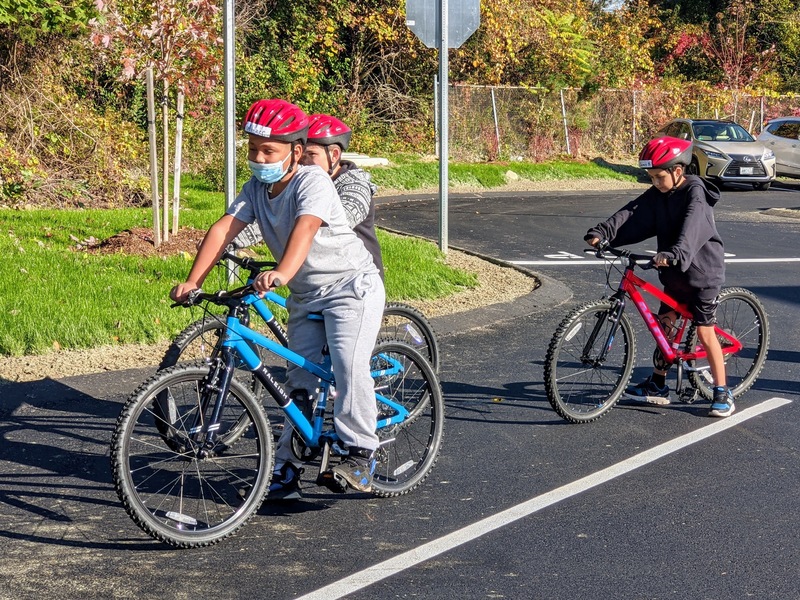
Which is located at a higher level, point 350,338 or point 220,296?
point 220,296

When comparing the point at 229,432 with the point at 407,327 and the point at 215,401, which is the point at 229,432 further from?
the point at 407,327

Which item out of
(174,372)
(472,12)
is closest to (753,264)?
(472,12)

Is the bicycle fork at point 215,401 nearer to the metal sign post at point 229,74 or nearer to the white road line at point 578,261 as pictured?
the metal sign post at point 229,74

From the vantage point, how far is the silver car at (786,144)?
27.2m

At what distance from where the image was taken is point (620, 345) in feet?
22.4

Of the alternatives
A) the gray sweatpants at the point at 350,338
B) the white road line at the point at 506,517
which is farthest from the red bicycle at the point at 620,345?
the gray sweatpants at the point at 350,338

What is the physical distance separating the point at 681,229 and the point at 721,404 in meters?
1.14

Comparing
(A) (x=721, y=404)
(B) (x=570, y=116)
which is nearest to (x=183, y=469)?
(A) (x=721, y=404)

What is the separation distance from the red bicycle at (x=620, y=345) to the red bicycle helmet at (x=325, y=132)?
1742 millimetres

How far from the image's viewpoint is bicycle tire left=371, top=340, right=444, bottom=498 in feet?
17.7

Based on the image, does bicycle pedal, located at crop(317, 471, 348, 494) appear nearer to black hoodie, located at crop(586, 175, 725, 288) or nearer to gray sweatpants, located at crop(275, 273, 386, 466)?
gray sweatpants, located at crop(275, 273, 386, 466)

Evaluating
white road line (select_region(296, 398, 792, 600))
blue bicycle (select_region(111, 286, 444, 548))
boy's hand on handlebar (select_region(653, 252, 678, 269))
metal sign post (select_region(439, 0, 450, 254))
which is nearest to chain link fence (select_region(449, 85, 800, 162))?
metal sign post (select_region(439, 0, 450, 254))

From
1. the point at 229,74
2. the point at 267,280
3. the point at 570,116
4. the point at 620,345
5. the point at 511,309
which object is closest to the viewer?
the point at 267,280

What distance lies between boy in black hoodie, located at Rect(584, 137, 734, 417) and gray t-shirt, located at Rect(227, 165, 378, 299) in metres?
2.27
